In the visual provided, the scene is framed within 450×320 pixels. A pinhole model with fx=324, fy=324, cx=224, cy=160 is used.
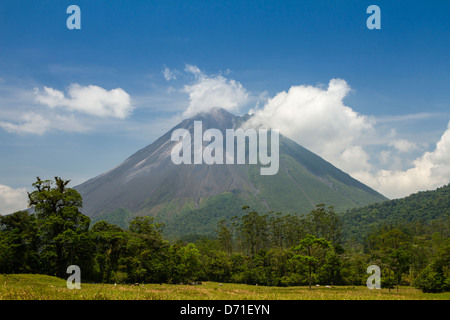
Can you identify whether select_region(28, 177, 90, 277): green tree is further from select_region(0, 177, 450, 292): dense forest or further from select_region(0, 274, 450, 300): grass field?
select_region(0, 274, 450, 300): grass field

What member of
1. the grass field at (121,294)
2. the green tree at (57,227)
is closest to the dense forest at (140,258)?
the green tree at (57,227)

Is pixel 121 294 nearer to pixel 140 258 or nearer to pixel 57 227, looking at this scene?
pixel 57 227

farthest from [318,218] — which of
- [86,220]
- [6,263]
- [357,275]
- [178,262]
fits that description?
[6,263]

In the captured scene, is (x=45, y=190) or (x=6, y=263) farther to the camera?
(x=45, y=190)

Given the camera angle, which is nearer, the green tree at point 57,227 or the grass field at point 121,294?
the grass field at point 121,294

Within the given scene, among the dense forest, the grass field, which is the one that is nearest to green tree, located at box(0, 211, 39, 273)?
the dense forest

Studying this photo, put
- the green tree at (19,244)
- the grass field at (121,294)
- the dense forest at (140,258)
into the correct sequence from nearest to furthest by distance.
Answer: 1. the grass field at (121,294)
2. the green tree at (19,244)
3. the dense forest at (140,258)

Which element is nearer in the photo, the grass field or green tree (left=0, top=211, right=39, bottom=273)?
the grass field

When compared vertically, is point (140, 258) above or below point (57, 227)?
below

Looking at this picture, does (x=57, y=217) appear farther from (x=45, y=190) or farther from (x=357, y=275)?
(x=357, y=275)

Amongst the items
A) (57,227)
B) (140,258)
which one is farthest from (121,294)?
(140,258)

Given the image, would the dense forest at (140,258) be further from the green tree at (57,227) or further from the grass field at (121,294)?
the grass field at (121,294)
